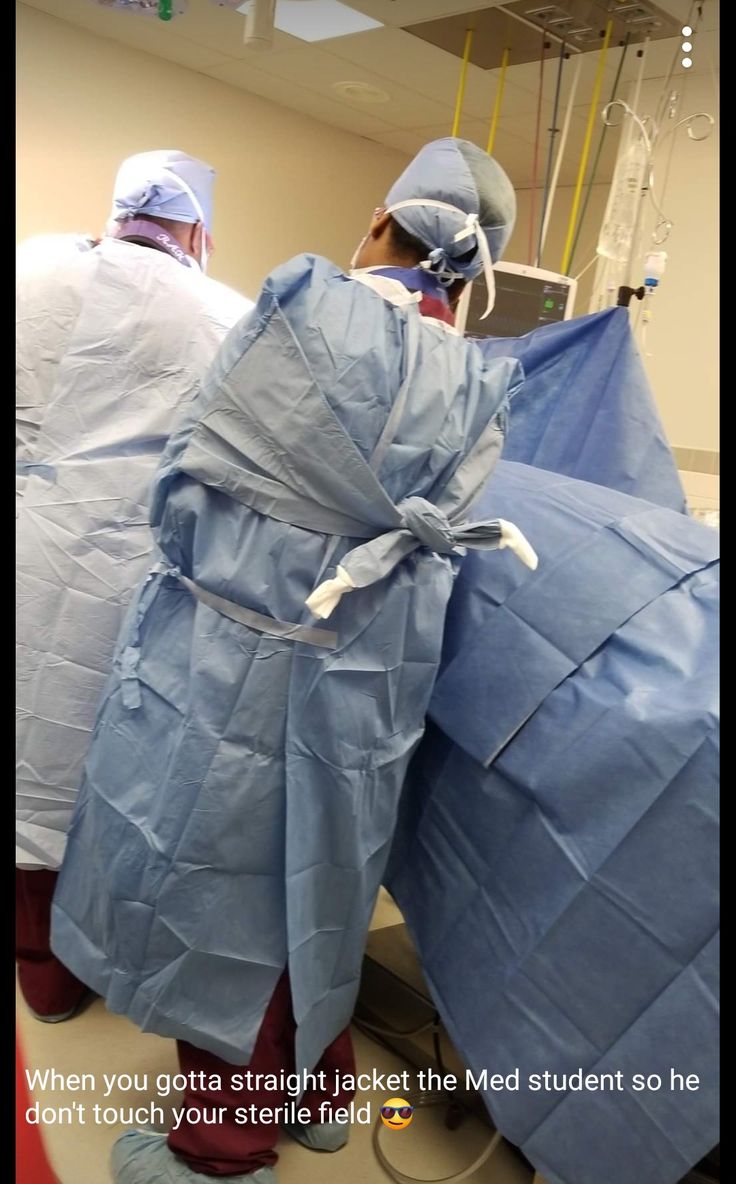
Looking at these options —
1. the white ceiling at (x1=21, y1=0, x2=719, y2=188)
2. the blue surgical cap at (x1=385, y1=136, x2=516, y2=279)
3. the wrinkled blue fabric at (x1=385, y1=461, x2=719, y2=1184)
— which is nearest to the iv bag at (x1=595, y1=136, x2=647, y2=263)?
the white ceiling at (x1=21, y1=0, x2=719, y2=188)

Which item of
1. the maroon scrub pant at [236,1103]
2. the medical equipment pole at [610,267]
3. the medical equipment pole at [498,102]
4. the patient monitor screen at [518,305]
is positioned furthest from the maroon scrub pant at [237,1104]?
the medical equipment pole at [498,102]

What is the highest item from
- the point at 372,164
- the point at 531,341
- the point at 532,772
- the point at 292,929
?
the point at 372,164

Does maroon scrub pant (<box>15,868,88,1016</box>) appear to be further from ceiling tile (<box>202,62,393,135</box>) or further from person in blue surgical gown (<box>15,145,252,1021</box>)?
ceiling tile (<box>202,62,393,135</box>)

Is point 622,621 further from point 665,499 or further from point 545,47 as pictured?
point 545,47

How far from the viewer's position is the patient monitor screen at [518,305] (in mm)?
2283

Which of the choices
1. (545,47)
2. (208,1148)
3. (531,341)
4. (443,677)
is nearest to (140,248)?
(531,341)

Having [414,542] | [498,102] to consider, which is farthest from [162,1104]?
[498,102]

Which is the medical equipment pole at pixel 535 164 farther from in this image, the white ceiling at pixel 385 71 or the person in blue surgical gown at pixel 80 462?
the person in blue surgical gown at pixel 80 462

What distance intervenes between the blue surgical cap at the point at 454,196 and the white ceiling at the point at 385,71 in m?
1.01

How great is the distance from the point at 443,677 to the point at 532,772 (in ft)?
0.68

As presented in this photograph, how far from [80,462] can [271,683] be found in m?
0.68

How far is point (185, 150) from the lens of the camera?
3031 millimetres

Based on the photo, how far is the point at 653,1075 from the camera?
105cm
